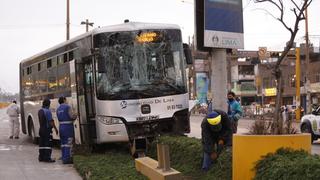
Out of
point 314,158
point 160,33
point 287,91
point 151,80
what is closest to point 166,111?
point 151,80

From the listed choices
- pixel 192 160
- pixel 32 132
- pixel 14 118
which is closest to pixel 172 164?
pixel 192 160

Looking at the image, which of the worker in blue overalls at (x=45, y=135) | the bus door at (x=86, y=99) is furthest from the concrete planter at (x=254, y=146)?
the worker in blue overalls at (x=45, y=135)

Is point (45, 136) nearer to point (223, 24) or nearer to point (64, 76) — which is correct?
point (64, 76)

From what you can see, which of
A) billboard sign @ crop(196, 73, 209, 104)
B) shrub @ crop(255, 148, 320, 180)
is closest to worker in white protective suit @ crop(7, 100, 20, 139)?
shrub @ crop(255, 148, 320, 180)

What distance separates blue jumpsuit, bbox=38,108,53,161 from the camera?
14.2 meters

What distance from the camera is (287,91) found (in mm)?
73250

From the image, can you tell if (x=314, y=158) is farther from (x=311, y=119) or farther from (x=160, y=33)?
(x=311, y=119)

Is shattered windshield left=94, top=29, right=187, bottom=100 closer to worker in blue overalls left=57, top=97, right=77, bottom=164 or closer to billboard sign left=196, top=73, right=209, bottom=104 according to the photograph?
worker in blue overalls left=57, top=97, right=77, bottom=164

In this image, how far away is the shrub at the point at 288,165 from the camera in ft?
22.1

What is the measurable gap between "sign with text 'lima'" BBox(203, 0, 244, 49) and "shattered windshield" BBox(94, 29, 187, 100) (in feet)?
12.6

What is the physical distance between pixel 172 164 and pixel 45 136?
180 inches

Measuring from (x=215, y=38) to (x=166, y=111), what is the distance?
4388mm

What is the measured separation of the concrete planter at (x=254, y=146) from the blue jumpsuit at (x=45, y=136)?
731 cm

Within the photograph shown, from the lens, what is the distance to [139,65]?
45.2 ft
